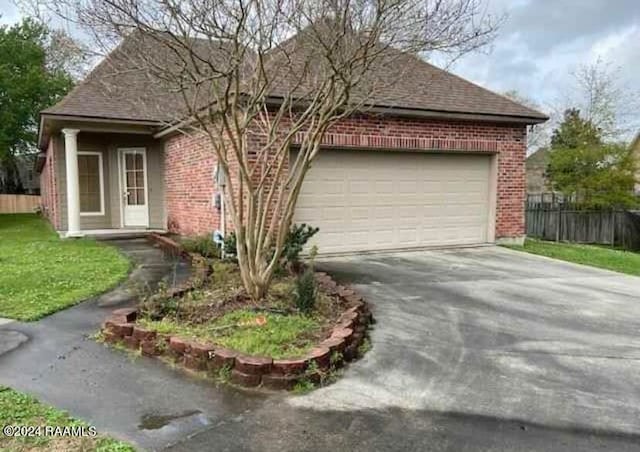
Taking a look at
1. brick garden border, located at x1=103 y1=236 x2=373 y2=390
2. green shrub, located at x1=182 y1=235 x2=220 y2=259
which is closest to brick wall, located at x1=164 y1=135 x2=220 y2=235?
green shrub, located at x1=182 y1=235 x2=220 y2=259

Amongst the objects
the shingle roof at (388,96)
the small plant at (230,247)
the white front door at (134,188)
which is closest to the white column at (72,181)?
the shingle roof at (388,96)

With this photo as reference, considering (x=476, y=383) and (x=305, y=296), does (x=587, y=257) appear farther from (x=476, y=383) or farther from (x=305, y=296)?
(x=476, y=383)

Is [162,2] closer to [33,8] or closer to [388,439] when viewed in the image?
[33,8]

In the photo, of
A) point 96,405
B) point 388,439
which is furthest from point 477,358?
point 96,405

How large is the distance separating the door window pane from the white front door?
661mm

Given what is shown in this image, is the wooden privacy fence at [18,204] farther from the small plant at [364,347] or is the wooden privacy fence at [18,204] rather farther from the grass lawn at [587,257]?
the small plant at [364,347]

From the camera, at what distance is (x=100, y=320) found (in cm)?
568

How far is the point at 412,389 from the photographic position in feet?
13.0

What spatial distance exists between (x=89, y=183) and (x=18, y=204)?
2436 cm

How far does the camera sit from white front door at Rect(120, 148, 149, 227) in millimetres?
14586

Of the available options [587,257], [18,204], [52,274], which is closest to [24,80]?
[18,204]

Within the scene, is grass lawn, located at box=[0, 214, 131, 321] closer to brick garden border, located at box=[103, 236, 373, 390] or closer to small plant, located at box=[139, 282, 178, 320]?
small plant, located at box=[139, 282, 178, 320]

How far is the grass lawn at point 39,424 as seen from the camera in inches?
119

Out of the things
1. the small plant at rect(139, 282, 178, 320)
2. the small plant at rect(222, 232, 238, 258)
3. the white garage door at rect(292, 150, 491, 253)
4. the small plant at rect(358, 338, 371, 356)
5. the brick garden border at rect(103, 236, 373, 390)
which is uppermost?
the white garage door at rect(292, 150, 491, 253)
